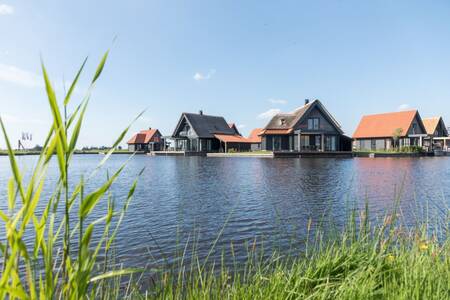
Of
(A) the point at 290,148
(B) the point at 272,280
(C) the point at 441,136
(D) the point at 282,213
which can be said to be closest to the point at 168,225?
(D) the point at 282,213

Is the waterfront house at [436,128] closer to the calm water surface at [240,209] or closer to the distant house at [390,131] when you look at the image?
the distant house at [390,131]

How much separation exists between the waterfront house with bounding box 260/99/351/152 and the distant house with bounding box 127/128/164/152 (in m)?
30.8

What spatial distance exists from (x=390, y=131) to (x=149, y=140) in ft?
151

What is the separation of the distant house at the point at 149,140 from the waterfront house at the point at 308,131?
101ft

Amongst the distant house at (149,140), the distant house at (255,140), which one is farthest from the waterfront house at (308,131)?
the distant house at (149,140)

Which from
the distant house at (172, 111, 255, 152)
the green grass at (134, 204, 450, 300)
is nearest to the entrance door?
the distant house at (172, 111, 255, 152)

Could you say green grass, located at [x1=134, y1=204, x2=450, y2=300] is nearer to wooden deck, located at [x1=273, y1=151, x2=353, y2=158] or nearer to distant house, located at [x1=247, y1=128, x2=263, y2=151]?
wooden deck, located at [x1=273, y1=151, x2=353, y2=158]

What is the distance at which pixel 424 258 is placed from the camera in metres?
2.88

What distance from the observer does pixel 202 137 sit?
45094mm

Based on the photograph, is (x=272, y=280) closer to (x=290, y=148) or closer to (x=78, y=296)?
(x=78, y=296)

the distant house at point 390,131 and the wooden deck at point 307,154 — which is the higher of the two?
the distant house at point 390,131

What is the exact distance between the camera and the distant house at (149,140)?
2451 inches

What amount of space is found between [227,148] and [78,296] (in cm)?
4479

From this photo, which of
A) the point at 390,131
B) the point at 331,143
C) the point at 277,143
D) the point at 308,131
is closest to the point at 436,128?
the point at 390,131
